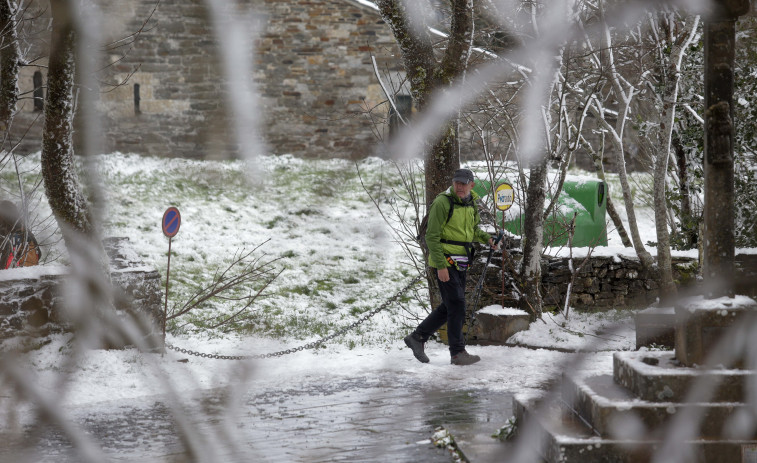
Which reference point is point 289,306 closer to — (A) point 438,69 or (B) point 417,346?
(B) point 417,346

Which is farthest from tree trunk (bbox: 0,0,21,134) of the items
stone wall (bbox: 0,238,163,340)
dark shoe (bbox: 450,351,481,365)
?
dark shoe (bbox: 450,351,481,365)

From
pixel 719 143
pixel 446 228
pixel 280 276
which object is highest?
pixel 719 143

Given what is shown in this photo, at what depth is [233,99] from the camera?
94cm

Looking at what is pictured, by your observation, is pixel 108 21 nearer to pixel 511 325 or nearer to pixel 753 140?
pixel 511 325

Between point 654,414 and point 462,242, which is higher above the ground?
point 462,242

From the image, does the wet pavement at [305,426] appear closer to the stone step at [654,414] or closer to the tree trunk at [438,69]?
the stone step at [654,414]

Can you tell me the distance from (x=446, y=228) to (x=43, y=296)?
12.1ft

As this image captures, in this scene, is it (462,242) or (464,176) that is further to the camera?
(462,242)

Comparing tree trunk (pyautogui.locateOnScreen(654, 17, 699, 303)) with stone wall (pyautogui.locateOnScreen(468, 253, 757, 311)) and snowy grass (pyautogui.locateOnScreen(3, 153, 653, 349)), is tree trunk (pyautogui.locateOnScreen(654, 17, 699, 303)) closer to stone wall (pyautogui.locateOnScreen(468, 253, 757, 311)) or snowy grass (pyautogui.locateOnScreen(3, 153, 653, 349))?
stone wall (pyautogui.locateOnScreen(468, 253, 757, 311))

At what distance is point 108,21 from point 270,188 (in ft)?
0.97

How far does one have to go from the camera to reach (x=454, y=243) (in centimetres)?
702

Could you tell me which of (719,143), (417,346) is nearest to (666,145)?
(417,346)

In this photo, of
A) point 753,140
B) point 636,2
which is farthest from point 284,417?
point 753,140

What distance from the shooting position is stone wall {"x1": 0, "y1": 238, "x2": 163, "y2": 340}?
7137 millimetres
